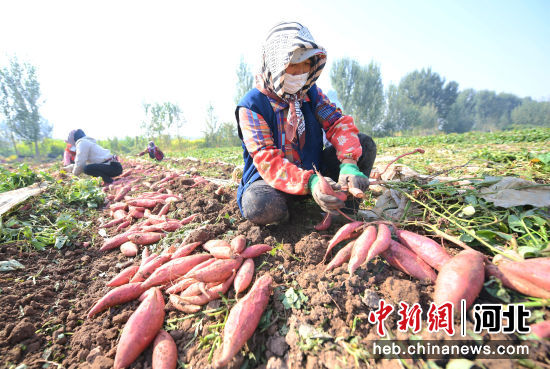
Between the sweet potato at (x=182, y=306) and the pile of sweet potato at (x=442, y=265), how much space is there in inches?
33.3

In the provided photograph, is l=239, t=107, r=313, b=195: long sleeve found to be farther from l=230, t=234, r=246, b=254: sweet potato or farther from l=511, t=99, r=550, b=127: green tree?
l=511, t=99, r=550, b=127: green tree

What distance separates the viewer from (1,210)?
2873 mm

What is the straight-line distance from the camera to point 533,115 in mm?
51938

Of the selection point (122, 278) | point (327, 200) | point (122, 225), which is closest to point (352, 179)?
point (327, 200)

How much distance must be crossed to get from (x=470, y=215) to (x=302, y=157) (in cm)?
138

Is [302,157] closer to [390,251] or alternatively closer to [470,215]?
[390,251]

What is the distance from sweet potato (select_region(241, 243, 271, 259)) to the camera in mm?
1649

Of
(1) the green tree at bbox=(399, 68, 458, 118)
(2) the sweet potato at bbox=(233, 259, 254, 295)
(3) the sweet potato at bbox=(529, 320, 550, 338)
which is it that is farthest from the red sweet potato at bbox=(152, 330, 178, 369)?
(1) the green tree at bbox=(399, 68, 458, 118)

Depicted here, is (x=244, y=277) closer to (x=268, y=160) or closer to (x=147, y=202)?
(x=268, y=160)

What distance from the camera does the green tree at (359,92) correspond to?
128 feet

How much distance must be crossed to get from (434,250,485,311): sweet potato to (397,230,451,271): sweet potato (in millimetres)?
125

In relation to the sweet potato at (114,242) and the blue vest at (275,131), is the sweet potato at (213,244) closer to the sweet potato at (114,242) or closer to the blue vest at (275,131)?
the blue vest at (275,131)

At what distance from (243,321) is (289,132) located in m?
1.54

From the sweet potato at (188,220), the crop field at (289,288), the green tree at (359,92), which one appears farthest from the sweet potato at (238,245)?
the green tree at (359,92)
